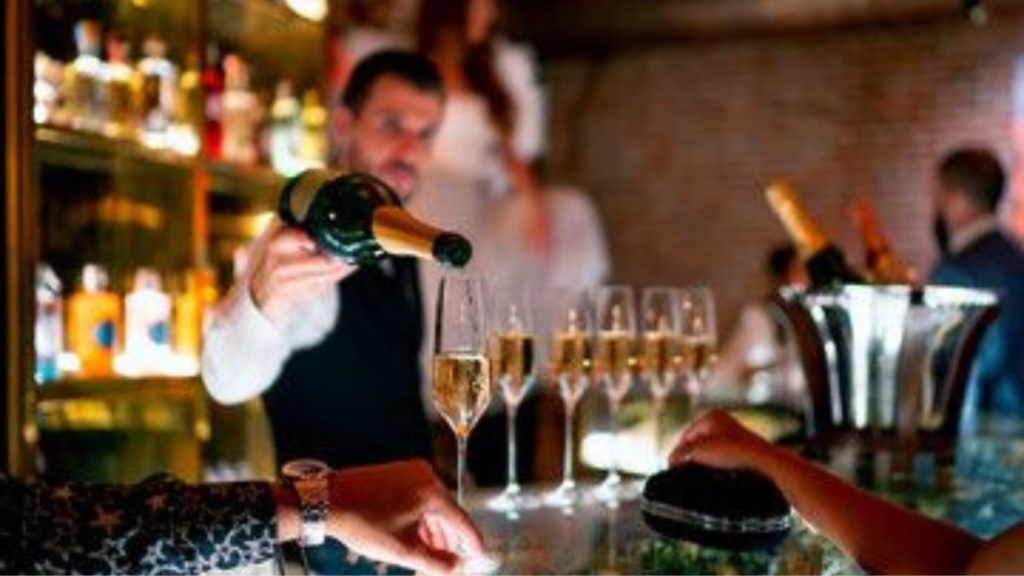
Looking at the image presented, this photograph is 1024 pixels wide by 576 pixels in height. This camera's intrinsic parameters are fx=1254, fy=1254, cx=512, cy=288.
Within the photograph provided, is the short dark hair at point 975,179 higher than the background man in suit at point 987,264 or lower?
higher

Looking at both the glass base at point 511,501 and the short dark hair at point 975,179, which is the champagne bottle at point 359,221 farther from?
the short dark hair at point 975,179

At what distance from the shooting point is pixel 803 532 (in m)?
1.43

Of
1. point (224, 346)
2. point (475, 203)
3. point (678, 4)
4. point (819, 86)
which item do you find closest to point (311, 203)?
point (224, 346)

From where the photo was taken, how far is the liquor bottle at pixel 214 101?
9.84 feet

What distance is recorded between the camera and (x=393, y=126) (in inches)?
85.8

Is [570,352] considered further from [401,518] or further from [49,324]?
[49,324]

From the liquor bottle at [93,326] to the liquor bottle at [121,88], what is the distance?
1.00 feet

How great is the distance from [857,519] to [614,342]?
1.81ft

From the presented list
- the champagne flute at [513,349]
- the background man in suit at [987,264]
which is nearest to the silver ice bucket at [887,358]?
the champagne flute at [513,349]

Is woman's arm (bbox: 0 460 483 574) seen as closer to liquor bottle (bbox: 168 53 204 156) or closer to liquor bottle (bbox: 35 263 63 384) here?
liquor bottle (bbox: 35 263 63 384)

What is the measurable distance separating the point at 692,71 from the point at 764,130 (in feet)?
1.65

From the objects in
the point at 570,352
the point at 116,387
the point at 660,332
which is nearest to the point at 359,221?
the point at 570,352

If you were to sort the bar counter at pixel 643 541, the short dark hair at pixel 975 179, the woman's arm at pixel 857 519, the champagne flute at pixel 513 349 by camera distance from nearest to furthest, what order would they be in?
1. the woman's arm at pixel 857 519
2. the bar counter at pixel 643 541
3. the champagne flute at pixel 513 349
4. the short dark hair at pixel 975 179

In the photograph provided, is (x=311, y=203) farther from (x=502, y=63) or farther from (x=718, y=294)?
(x=718, y=294)
